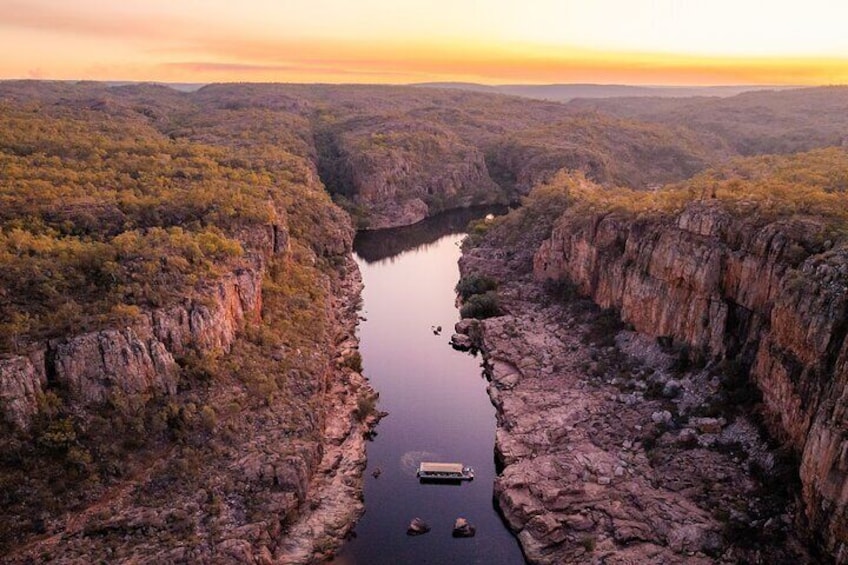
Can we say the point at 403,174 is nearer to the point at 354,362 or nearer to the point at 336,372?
the point at 354,362

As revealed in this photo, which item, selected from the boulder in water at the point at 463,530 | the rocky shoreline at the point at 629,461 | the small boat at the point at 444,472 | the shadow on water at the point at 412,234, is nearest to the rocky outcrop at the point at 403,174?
the shadow on water at the point at 412,234

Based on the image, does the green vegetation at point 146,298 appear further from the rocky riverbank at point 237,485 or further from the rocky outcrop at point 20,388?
the rocky outcrop at point 20,388

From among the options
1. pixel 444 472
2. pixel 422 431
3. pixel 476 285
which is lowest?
pixel 422 431

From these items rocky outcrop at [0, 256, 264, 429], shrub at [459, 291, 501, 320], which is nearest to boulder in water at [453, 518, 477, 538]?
rocky outcrop at [0, 256, 264, 429]

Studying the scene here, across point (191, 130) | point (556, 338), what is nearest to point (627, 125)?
point (191, 130)

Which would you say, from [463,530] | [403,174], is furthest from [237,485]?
Answer: [403,174]

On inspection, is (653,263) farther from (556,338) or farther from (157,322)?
(157,322)
